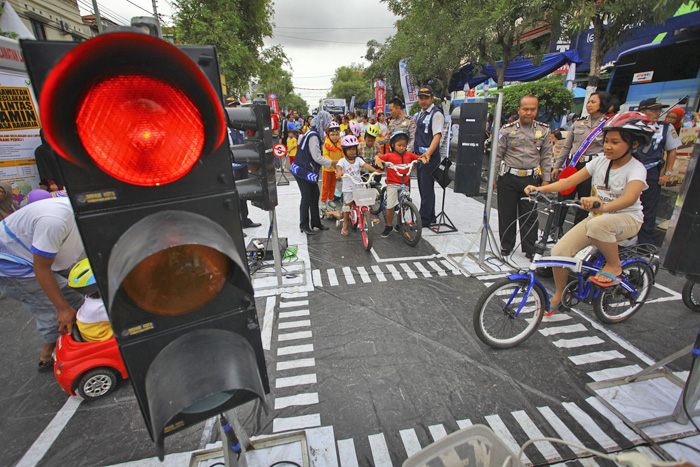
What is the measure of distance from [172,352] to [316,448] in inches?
69.6

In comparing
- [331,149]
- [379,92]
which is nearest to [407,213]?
[331,149]

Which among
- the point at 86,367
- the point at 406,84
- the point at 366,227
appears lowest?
the point at 86,367

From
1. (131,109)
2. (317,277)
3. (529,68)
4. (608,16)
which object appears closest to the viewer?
(131,109)

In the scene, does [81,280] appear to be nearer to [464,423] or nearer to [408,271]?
[464,423]

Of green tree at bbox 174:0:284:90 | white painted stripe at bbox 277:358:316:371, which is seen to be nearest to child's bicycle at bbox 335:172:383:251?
white painted stripe at bbox 277:358:316:371

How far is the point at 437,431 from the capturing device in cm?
249

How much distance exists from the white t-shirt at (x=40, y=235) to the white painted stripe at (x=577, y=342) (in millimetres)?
4487

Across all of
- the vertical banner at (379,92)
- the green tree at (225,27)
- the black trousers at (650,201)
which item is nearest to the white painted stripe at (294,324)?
the black trousers at (650,201)

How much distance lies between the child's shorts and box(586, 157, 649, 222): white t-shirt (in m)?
3.12

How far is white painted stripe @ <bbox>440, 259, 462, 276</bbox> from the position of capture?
5016 mm

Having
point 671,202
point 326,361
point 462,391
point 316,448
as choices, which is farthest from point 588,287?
point 671,202

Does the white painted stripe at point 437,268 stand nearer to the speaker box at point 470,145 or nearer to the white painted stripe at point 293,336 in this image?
the speaker box at point 470,145

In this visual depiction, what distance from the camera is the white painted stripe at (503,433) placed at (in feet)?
7.73

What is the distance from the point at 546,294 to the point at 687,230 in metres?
1.36
